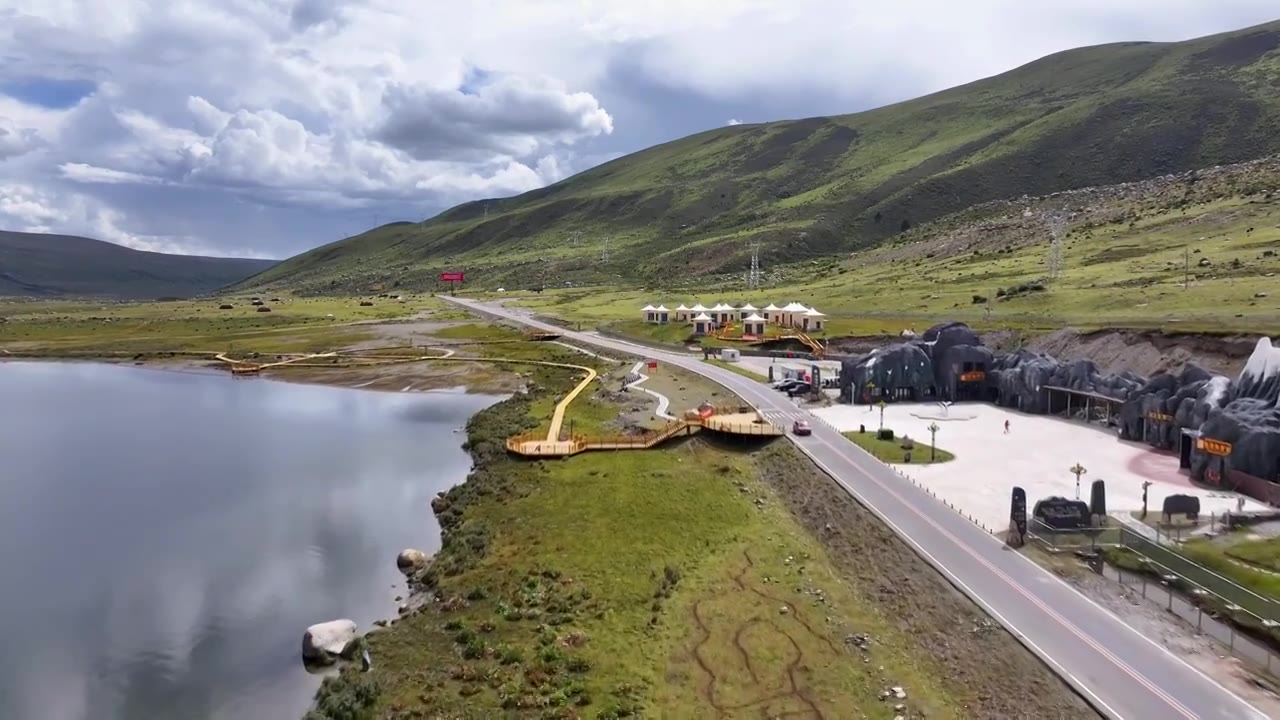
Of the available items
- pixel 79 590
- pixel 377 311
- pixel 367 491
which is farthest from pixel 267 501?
pixel 377 311

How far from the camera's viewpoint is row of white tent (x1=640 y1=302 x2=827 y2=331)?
346 ft

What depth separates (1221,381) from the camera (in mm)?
49844

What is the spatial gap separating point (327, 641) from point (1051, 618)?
1029 inches

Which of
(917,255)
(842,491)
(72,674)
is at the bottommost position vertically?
(72,674)

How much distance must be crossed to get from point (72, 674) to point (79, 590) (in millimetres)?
8907

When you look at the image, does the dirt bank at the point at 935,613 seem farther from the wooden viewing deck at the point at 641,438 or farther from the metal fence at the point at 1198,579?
the wooden viewing deck at the point at 641,438

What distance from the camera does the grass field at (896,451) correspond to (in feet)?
161

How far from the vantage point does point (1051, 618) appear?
28031mm

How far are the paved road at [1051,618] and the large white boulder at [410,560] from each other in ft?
72.5

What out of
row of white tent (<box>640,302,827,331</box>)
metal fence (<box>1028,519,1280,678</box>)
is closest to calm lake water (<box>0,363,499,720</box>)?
metal fence (<box>1028,519,1280,678</box>)

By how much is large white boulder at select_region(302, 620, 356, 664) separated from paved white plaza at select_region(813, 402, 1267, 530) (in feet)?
91.8

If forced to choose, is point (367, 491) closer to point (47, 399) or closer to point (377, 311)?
point (47, 399)

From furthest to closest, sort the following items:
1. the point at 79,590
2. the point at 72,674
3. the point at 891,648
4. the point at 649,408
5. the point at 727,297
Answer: the point at 727,297 → the point at 649,408 → the point at 79,590 → the point at 72,674 → the point at 891,648

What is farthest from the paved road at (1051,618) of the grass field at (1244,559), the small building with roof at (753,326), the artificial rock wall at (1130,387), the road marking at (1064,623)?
the small building with roof at (753,326)
